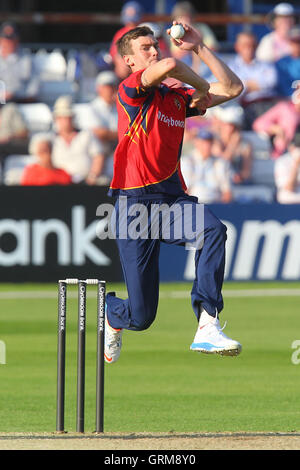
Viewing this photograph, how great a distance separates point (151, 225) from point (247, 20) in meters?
11.3

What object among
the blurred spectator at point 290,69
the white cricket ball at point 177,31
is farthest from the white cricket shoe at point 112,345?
the blurred spectator at point 290,69

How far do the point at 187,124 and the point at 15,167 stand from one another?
2.63 m

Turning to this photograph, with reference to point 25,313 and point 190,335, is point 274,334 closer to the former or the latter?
point 190,335

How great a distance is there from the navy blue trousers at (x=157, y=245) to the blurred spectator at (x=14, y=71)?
30.5 feet

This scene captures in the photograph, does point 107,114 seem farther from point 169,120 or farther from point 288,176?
point 169,120

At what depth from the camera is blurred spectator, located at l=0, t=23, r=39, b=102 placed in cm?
1567

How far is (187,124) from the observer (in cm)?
1547

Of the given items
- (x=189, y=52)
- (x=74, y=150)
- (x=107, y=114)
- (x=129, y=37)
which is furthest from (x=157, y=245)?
(x=189, y=52)

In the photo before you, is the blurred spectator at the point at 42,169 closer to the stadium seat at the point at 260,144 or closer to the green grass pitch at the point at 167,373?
the green grass pitch at the point at 167,373

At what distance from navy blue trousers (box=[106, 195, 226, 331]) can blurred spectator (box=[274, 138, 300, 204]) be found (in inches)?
330

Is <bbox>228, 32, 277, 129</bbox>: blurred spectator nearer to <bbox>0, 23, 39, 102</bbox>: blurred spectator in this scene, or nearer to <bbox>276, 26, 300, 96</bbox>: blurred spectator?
<bbox>276, 26, 300, 96</bbox>: blurred spectator

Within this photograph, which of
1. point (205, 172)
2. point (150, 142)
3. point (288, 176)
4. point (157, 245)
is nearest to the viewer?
point (150, 142)

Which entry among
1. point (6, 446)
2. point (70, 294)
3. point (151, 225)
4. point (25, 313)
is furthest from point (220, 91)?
point (70, 294)

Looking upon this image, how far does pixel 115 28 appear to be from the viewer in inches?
785
